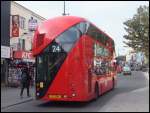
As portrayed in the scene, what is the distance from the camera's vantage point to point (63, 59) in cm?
1881

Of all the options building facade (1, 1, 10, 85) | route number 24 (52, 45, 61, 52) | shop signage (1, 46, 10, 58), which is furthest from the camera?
building facade (1, 1, 10, 85)

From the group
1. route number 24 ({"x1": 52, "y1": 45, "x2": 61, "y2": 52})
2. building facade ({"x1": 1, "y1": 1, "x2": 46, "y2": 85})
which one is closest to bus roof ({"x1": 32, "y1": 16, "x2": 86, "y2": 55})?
route number 24 ({"x1": 52, "y1": 45, "x2": 61, "y2": 52})

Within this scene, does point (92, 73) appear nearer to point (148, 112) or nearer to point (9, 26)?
point (148, 112)

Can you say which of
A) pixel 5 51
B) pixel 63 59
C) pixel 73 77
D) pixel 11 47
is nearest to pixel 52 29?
pixel 63 59

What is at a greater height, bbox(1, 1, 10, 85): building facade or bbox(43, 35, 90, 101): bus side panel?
bbox(1, 1, 10, 85): building facade

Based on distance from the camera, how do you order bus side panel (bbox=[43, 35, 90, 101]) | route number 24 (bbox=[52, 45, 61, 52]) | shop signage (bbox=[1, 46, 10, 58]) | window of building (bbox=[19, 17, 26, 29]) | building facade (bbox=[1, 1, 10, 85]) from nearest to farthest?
bus side panel (bbox=[43, 35, 90, 101]) → route number 24 (bbox=[52, 45, 61, 52]) → shop signage (bbox=[1, 46, 10, 58]) → building facade (bbox=[1, 1, 10, 85]) → window of building (bbox=[19, 17, 26, 29])

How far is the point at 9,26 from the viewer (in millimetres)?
35406

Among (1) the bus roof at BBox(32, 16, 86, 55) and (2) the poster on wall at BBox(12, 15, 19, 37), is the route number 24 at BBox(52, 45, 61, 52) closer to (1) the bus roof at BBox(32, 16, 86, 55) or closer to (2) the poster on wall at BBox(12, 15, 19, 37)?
(1) the bus roof at BBox(32, 16, 86, 55)

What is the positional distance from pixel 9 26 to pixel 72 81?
17.7 metres

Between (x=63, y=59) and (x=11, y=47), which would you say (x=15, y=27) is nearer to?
(x=11, y=47)

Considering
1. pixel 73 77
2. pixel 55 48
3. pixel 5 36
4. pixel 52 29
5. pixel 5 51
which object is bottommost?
pixel 73 77

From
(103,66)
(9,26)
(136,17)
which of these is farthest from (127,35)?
(103,66)

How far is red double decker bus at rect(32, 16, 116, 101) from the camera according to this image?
18.7 meters

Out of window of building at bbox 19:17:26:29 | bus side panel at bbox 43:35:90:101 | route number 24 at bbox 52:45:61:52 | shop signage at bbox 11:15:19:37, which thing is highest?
window of building at bbox 19:17:26:29
